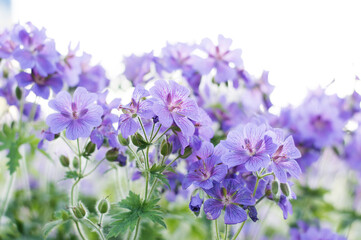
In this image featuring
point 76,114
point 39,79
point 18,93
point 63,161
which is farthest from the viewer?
point 18,93

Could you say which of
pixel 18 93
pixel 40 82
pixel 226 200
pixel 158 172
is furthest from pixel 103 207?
pixel 18 93

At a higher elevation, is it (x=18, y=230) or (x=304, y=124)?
(x=304, y=124)

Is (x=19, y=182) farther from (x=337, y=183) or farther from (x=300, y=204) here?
(x=337, y=183)

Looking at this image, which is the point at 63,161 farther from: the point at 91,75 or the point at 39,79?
the point at 91,75

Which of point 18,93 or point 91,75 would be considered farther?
point 91,75

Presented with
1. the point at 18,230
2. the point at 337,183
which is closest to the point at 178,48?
the point at 18,230

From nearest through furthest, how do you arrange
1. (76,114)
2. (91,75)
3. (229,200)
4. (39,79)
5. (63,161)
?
(229,200) < (76,114) < (63,161) < (39,79) < (91,75)

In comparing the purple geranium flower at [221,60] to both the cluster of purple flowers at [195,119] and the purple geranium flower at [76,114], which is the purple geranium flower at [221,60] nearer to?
the cluster of purple flowers at [195,119]

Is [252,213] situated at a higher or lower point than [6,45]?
lower
